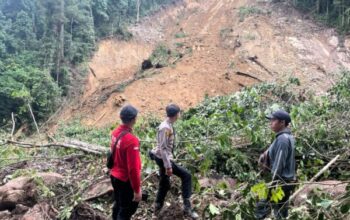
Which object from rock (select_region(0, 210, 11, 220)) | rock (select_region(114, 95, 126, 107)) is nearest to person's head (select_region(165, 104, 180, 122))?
rock (select_region(0, 210, 11, 220))

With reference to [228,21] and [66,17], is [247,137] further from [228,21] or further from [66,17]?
[66,17]

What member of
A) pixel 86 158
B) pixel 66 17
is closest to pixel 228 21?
pixel 66 17

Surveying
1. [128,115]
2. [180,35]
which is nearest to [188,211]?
[128,115]

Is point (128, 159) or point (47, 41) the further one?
point (47, 41)

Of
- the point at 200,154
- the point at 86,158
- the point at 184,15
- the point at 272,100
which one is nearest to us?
the point at 200,154

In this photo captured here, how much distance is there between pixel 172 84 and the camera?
18.6m

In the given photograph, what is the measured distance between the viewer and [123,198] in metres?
4.63

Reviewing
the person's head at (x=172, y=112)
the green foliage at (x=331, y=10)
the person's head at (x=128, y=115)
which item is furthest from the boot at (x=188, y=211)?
the green foliage at (x=331, y=10)

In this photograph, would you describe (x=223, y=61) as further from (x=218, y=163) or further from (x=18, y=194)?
(x=18, y=194)

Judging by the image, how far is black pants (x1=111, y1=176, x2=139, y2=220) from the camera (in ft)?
15.1

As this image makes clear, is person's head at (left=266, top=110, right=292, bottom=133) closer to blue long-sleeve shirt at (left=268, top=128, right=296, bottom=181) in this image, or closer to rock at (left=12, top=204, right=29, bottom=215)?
blue long-sleeve shirt at (left=268, top=128, right=296, bottom=181)

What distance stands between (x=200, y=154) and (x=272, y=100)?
4.46 meters

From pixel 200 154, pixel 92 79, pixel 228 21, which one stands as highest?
pixel 200 154

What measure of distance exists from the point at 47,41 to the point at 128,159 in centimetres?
2090
